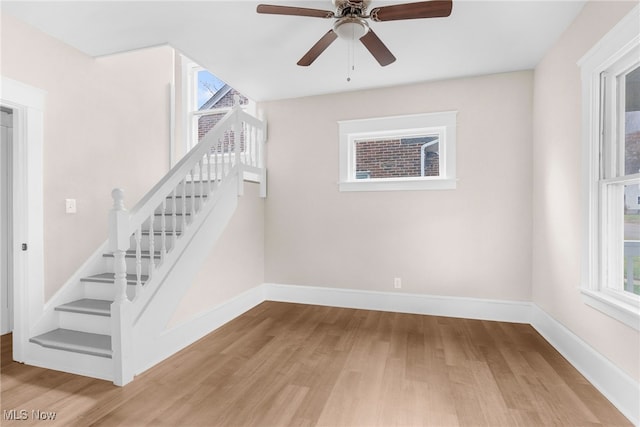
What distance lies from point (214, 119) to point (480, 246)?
163 inches

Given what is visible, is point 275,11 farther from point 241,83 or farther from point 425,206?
point 425,206

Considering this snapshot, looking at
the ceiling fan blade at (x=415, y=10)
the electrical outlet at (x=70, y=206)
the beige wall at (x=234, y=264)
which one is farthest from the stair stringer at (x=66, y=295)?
the ceiling fan blade at (x=415, y=10)

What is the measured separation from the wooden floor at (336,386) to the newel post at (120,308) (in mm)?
131

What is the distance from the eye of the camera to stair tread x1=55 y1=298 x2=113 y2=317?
2490 millimetres

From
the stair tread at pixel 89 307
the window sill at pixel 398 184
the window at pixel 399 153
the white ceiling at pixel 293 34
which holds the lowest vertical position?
the stair tread at pixel 89 307

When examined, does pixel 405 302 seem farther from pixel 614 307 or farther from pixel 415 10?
pixel 415 10

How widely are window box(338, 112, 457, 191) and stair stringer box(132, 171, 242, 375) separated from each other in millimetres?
1624

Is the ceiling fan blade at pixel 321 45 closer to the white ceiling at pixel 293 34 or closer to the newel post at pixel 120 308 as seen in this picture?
the white ceiling at pixel 293 34

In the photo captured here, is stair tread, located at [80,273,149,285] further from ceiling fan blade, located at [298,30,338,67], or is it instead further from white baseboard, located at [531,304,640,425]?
white baseboard, located at [531,304,640,425]

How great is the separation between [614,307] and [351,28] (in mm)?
2443

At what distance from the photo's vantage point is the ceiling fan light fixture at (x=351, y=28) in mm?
2125

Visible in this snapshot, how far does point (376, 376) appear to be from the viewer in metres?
2.27

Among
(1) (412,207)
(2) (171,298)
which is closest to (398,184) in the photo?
(1) (412,207)

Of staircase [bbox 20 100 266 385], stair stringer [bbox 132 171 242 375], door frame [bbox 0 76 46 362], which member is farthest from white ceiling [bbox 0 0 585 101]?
stair stringer [bbox 132 171 242 375]
